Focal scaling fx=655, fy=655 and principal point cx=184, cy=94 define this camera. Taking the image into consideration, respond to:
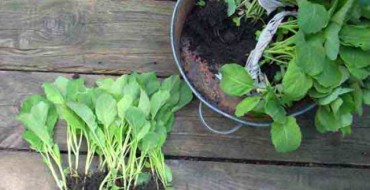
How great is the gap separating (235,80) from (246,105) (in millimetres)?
45

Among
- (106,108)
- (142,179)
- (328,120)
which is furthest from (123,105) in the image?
(328,120)

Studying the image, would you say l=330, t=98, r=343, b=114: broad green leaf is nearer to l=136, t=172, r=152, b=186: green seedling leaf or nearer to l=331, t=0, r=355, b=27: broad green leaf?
l=331, t=0, r=355, b=27: broad green leaf

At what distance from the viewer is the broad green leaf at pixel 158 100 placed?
1.19 meters

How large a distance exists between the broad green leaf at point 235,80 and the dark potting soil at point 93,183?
238 mm

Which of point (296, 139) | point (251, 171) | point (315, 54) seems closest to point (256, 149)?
point (251, 171)

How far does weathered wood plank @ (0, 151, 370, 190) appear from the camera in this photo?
1.23 m

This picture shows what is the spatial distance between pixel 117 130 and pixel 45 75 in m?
0.20

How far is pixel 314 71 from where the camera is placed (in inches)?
38.9

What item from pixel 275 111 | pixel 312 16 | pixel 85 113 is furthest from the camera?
pixel 85 113

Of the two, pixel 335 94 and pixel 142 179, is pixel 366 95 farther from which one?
pixel 142 179

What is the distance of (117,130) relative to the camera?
1188mm

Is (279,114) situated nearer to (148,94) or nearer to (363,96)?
(363,96)

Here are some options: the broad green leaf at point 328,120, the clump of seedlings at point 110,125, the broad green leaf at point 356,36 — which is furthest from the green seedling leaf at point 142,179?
the broad green leaf at point 356,36

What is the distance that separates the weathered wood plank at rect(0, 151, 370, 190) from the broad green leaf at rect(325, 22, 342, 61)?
333 millimetres
